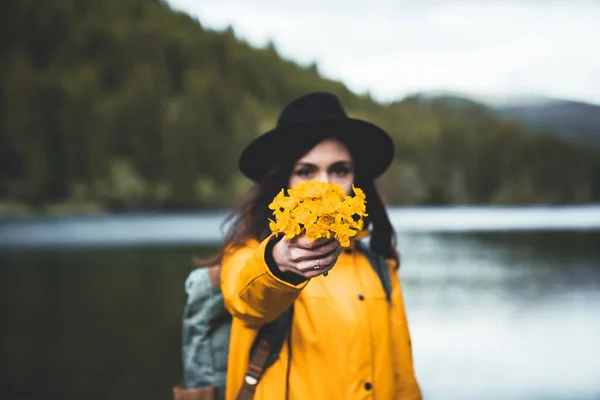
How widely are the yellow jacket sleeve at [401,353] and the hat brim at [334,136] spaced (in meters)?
0.63

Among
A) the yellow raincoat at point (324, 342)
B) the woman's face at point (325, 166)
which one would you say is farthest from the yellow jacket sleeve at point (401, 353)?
the woman's face at point (325, 166)

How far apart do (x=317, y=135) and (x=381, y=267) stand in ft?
2.19

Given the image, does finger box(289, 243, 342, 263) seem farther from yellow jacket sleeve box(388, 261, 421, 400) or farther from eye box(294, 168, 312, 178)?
yellow jacket sleeve box(388, 261, 421, 400)

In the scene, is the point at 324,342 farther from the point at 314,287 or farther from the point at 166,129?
the point at 166,129

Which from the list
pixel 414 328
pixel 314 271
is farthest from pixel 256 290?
pixel 414 328

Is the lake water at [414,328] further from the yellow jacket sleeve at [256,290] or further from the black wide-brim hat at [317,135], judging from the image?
the yellow jacket sleeve at [256,290]

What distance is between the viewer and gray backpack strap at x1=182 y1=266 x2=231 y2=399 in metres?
2.19

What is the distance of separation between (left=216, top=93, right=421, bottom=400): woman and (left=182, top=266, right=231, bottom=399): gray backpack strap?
16 centimetres

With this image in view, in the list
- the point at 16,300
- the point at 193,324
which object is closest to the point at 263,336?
the point at 193,324

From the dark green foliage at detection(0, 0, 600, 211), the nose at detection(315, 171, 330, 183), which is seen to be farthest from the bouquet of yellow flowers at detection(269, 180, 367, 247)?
the dark green foliage at detection(0, 0, 600, 211)

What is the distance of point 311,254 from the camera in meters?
1.49

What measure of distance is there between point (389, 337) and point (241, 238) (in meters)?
0.76

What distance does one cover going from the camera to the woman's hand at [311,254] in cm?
148

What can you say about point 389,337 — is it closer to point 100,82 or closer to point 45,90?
point 45,90
